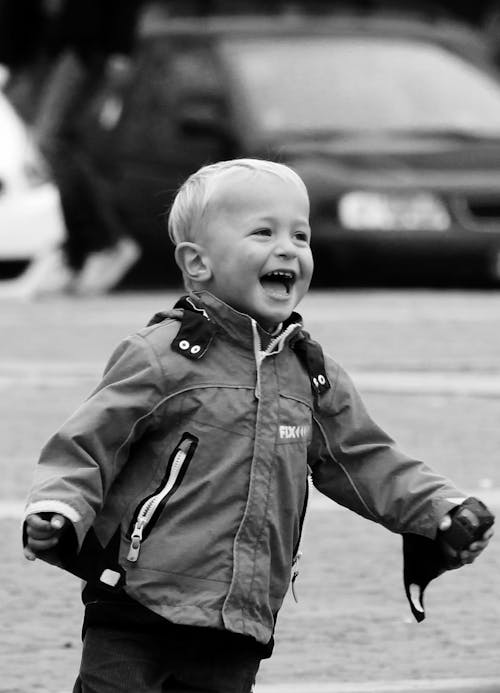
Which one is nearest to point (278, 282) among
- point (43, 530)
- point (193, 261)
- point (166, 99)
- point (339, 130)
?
point (193, 261)

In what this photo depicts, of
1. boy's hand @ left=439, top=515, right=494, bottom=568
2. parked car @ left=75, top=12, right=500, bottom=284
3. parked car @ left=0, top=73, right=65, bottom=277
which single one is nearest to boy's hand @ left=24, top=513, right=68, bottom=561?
boy's hand @ left=439, top=515, right=494, bottom=568

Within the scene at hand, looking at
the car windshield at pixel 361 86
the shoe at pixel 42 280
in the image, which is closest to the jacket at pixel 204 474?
the shoe at pixel 42 280

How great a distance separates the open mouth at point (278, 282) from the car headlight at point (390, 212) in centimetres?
878

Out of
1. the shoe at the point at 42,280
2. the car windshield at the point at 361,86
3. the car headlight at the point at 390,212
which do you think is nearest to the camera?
the car headlight at the point at 390,212

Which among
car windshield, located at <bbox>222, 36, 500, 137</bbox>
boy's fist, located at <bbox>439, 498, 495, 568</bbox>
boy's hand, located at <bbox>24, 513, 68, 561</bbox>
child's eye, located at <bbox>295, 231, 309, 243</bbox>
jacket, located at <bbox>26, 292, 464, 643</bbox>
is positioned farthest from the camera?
car windshield, located at <bbox>222, 36, 500, 137</bbox>

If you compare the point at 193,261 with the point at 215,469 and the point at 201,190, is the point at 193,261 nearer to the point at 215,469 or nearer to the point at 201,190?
the point at 201,190

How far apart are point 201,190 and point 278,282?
0.23 metres

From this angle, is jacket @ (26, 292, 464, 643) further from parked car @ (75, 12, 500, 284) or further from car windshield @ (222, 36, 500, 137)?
car windshield @ (222, 36, 500, 137)

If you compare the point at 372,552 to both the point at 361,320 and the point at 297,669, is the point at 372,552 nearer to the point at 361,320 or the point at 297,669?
the point at 297,669

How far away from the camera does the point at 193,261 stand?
12.6ft

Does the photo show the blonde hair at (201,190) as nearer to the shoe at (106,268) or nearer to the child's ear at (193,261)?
the child's ear at (193,261)

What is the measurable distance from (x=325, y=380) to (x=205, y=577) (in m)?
0.47

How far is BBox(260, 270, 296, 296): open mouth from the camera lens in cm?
373

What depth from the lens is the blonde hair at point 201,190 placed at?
12.5 feet
